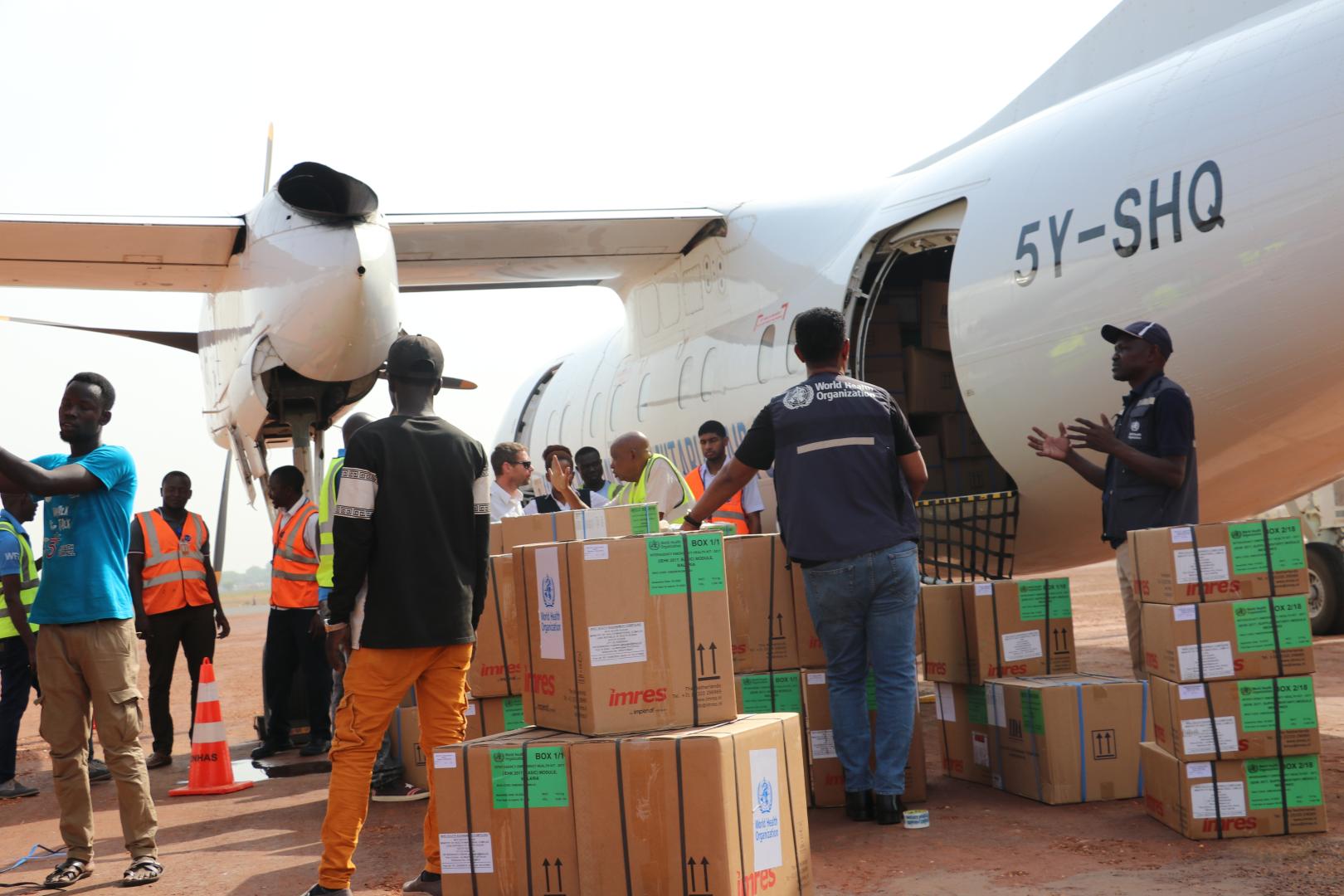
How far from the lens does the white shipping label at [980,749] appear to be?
5.60 meters

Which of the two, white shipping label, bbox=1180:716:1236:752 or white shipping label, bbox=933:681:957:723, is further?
white shipping label, bbox=933:681:957:723

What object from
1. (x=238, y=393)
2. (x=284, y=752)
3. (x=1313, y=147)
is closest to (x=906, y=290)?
(x=1313, y=147)

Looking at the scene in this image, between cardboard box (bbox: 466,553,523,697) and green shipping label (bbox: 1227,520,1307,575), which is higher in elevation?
green shipping label (bbox: 1227,520,1307,575)

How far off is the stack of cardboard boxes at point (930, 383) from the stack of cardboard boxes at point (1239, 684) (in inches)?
138

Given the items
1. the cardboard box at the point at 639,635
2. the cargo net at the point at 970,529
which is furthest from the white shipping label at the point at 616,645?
the cargo net at the point at 970,529

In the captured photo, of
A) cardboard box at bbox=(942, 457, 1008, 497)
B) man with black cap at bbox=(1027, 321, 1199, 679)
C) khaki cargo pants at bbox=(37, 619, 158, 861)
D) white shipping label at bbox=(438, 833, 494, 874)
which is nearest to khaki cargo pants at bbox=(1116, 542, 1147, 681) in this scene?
man with black cap at bbox=(1027, 321, 1199, 679)

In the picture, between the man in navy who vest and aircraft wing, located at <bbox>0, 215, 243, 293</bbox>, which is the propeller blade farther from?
the man in navy who vest

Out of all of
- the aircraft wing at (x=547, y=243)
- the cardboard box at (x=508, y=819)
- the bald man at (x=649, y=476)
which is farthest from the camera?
the aircraft wing at (x=547, y=243)

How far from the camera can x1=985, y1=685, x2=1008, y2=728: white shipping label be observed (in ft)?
17.7

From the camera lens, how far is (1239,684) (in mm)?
4520

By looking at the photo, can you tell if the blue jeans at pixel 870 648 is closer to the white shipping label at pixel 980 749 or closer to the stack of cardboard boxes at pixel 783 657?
the stack of cardboard boxes at pixel 783 657

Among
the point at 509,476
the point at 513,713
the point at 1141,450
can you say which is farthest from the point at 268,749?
the point at 1141,450

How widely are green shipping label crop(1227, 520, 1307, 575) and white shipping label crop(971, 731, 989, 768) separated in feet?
5.06

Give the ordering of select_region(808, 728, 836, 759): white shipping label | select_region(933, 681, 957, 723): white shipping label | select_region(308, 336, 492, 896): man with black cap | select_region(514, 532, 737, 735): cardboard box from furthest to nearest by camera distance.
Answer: select_region(933, 681, 957, 723): white shipping label → select_region(808, 728, 836, 759): white shipping label → select_region(308, 336, 492, 896): man with black cap → select_region(514, 532, 737, 735): cardboard box
